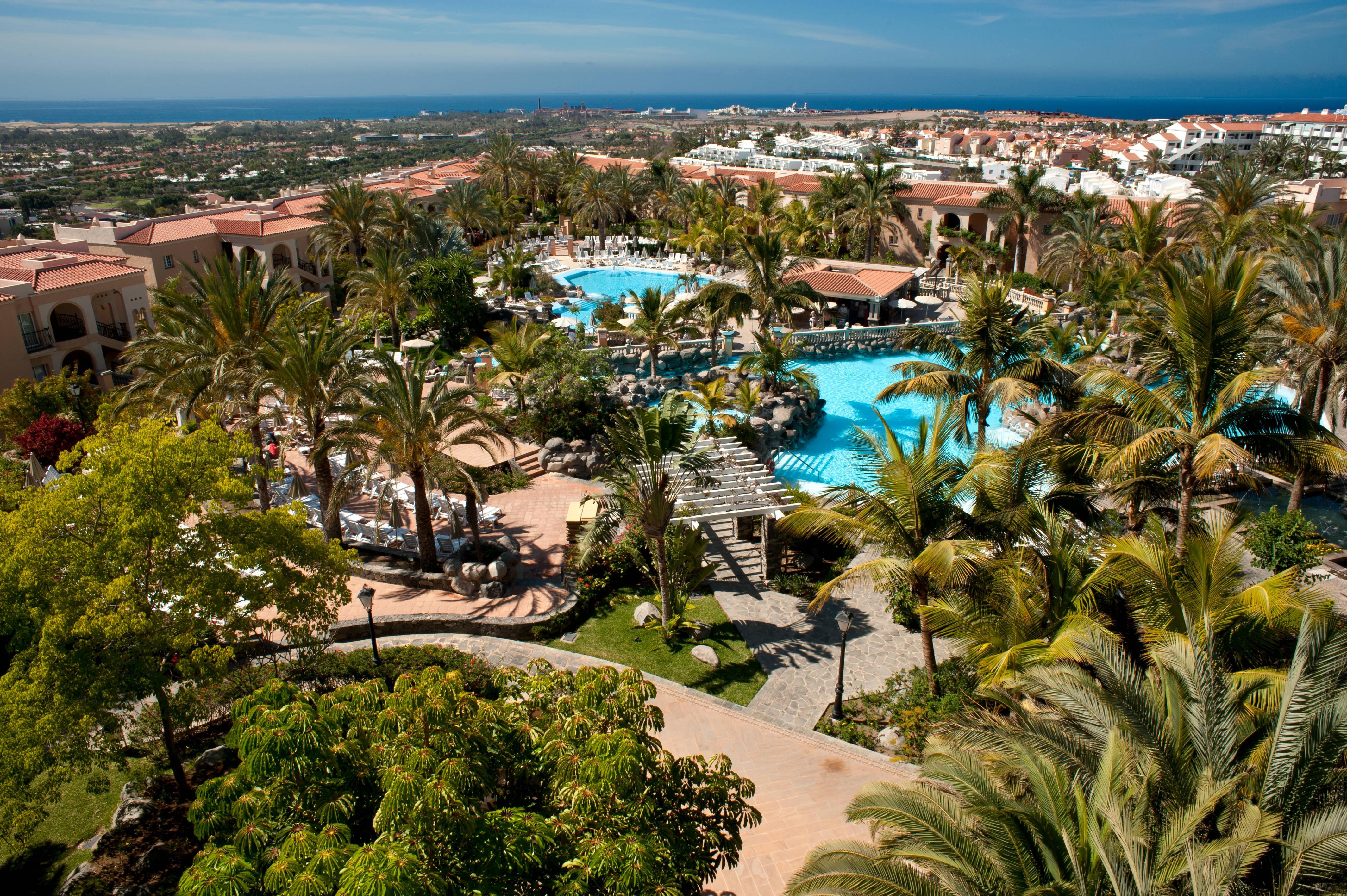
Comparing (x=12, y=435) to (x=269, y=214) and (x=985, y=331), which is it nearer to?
(x=269, y=214)

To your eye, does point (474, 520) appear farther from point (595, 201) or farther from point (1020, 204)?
point (595, 201)

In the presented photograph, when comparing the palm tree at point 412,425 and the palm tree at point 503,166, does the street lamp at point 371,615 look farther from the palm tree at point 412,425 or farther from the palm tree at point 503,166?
the palm tree at point 503,166

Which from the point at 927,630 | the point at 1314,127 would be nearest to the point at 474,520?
the point at 927,630

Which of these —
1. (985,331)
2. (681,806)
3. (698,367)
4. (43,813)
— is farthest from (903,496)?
(698,367)

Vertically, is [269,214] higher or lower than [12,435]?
higher

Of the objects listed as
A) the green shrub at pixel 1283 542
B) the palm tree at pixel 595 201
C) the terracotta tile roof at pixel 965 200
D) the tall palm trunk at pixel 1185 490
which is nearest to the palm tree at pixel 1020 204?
the terracotta tile roof at pixel 965 200

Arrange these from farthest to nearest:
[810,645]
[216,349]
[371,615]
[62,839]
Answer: [216,349]
[810,645]
[371,615]
[62,839]
